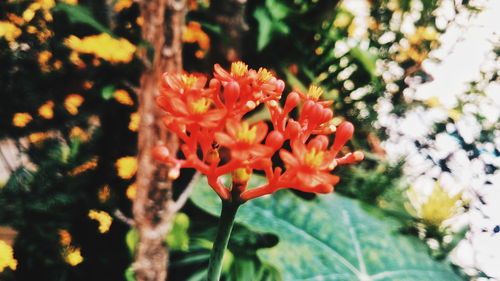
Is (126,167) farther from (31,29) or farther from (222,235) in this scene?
(222,235)

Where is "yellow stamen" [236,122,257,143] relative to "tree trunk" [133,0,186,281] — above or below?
below

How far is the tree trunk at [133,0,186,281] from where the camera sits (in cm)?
93

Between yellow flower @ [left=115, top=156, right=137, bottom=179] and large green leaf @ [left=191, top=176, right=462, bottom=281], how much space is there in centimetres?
33

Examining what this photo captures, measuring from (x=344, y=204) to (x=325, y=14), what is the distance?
3.10ft

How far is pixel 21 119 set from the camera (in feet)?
5.06

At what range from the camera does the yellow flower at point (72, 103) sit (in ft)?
5.42

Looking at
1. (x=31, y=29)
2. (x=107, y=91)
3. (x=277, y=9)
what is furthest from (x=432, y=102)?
(x=31, y=29)

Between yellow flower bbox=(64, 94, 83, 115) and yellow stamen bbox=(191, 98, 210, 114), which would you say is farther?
yellow flower bbox=(64, 94, 83, 115)

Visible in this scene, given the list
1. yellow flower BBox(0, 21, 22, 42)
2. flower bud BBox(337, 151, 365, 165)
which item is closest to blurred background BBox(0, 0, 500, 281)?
yellow flower BBox(0, 21, 22, 42)

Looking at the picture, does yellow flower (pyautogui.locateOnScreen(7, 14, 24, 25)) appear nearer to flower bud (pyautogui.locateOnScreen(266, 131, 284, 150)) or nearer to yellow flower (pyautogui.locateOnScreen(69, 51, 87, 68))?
yellow flower (pyautogui.locateOnScreen(69, 51, 87, 68))

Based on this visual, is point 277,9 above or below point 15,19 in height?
above

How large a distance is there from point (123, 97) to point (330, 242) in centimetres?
103

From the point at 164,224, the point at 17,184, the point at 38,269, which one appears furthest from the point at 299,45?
the point at 38,269

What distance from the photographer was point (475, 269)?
56.1 inches
